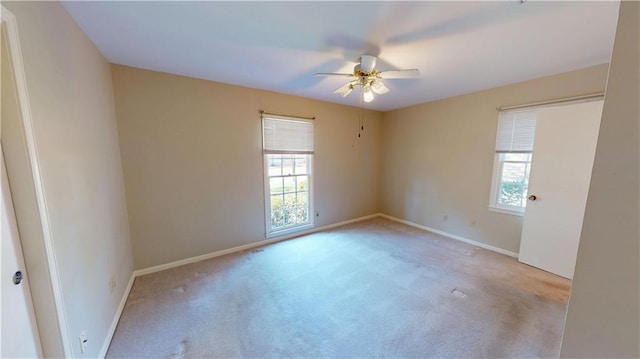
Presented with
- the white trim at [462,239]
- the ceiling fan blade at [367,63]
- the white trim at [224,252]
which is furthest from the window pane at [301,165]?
the white trim at [462,239]

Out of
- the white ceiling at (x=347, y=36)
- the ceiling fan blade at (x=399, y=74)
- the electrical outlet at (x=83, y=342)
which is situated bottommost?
the electrical outlet at (x=83, y=342)

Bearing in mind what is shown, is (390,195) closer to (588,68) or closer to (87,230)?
(588,68)

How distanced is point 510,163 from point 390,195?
2197 mm

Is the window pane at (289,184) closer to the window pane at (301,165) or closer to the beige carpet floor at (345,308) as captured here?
the window pane at (301,165)

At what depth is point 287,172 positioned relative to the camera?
3789 mm

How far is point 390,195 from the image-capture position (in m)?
4.99

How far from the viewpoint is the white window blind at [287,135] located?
137 inches

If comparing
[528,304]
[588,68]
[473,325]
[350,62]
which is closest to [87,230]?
[350,62]

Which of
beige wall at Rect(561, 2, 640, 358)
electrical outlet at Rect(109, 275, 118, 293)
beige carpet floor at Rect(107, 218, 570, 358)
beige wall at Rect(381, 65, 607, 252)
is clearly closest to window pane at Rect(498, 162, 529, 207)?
beige wall at Rect(381, 65, 607, 252)

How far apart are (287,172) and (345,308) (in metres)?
2.28

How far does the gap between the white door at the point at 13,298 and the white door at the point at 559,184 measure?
458 cm

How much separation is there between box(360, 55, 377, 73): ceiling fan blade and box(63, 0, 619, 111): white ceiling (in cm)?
7

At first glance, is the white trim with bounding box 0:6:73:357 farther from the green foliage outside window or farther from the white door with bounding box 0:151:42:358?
the green foliage outside window

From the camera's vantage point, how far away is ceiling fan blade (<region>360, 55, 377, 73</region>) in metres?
2.11
